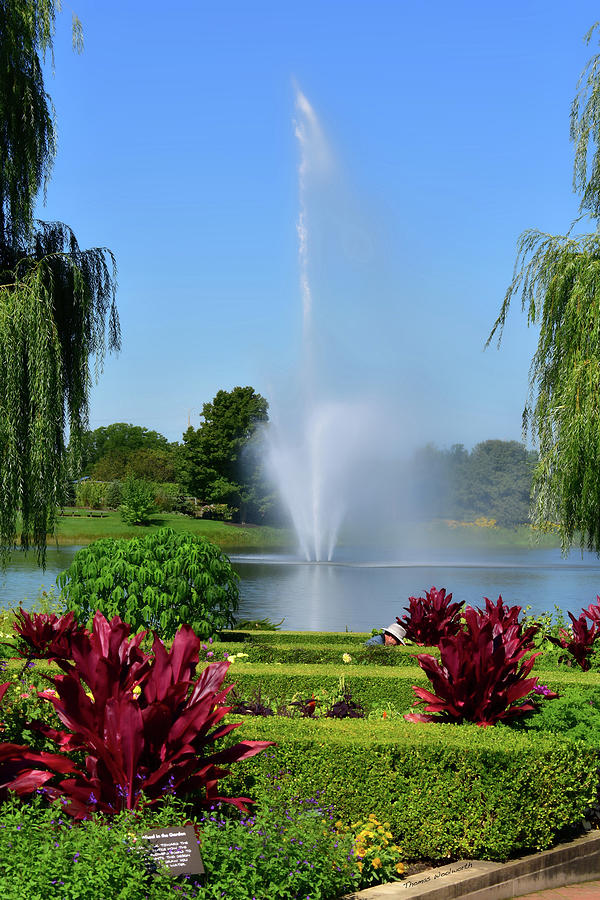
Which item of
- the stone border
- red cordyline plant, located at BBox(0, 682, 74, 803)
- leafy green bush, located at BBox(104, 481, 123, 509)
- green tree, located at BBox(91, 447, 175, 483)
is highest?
green tree, located at BBox(91, 447, 175, 483)

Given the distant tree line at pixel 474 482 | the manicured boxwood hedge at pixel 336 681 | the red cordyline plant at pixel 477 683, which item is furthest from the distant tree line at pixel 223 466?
the red cordyline plant at pixel 477 683

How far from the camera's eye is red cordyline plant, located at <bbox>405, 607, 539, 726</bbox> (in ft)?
19.3

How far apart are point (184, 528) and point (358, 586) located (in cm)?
3011

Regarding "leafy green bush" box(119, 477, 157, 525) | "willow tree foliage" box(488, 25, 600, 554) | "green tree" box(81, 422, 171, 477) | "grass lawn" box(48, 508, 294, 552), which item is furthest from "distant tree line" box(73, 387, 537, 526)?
"willow tree foliage" box(488, 25, 600, 554)

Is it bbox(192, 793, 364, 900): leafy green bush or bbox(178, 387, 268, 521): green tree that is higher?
bbox(178, 387, 268, 521): green tree

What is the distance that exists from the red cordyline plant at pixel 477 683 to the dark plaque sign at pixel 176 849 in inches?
102

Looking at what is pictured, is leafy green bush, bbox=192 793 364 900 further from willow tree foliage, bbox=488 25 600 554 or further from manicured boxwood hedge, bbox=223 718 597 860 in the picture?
willow tree foliage, bbox=488 25 600 554

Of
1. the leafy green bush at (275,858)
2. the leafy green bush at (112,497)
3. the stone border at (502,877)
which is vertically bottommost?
the stone border at (502,877)

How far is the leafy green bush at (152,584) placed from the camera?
9383 mm

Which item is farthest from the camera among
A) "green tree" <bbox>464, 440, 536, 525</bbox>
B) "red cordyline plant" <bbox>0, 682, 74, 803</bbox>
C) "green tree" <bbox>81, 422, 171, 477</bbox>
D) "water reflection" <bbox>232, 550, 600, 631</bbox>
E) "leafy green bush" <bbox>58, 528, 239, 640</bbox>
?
"green tree" <bbox>81, 422, 171, 477</bbox>

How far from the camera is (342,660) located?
30.7 ft

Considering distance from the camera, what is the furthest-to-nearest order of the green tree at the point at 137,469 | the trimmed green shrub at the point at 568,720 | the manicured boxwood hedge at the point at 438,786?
1. the green tree at the point at 137,469
2. the trimmed green shrub at the point at 568,720
3. the manicured boxwood hedge at the point at 438,786

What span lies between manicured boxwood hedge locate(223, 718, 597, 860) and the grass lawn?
39222mm

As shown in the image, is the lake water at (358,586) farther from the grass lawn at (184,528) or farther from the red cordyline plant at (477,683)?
the grass lawn at (184,528)
